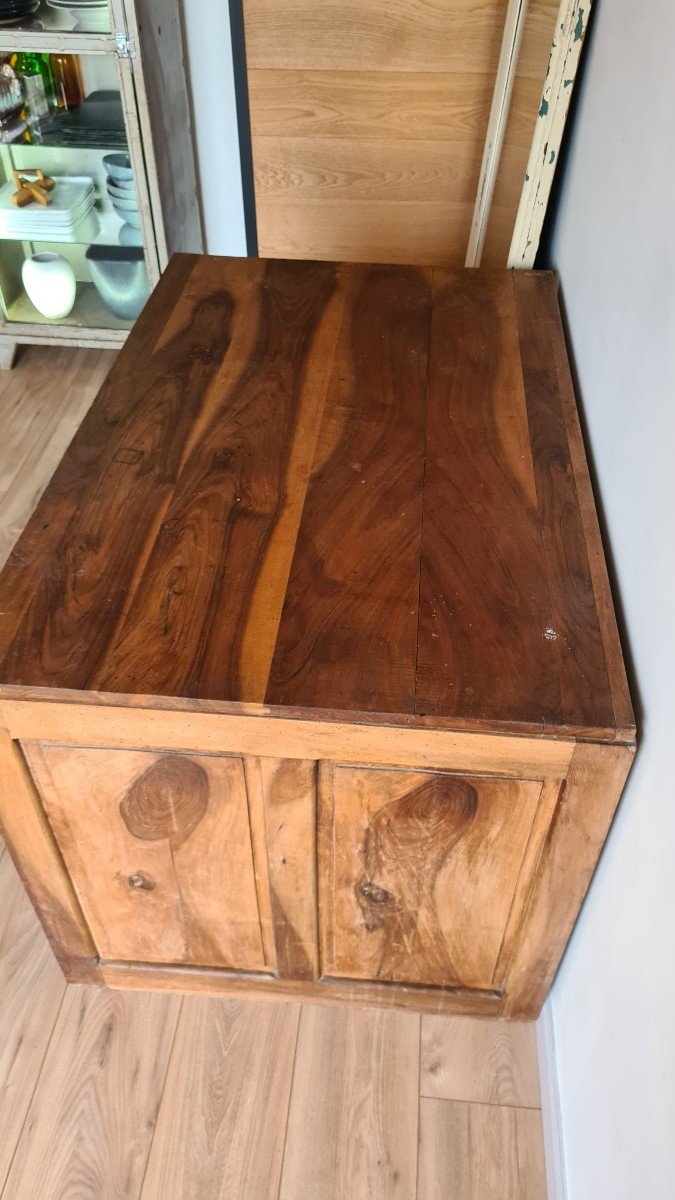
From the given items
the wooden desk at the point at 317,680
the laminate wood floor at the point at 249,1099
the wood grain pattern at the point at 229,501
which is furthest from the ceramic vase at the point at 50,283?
the laminate wood floor at the point at 249,1099

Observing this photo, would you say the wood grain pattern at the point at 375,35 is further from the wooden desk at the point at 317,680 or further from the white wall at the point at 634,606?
the wooden desk at the point at 317,680

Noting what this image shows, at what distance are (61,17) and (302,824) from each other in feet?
6.26

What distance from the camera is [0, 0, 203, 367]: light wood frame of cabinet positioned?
1.95 m

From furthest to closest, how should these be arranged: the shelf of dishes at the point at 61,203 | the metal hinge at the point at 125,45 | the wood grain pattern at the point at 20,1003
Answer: the shelf of dishes at the point at 61,203, the metal hinge at the point at 125,45, the wood grain pattern at the point at 20,1003

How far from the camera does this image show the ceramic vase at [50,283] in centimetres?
235

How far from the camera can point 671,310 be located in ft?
2.89

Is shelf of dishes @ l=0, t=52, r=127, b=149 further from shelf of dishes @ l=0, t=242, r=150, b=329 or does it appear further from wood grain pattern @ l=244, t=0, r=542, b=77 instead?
wood grain pattern @ l=244, t=0, r=542, b=77

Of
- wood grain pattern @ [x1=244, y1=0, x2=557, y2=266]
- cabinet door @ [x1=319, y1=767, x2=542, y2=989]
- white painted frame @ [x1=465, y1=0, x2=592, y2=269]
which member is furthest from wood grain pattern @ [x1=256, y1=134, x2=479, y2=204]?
cabinet door @ [x1=319, y1=767, x2=542, y2=989]

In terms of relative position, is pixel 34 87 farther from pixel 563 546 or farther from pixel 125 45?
pixel 563 546

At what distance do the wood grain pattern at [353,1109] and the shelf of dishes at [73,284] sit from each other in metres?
1.79

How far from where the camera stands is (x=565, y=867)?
1.00 metres

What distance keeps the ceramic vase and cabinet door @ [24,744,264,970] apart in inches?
67.8

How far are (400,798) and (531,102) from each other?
1.25 meters

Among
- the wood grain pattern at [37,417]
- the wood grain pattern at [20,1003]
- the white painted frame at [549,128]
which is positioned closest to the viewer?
the wood grain pattern at [20,1003]
